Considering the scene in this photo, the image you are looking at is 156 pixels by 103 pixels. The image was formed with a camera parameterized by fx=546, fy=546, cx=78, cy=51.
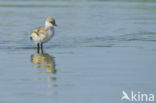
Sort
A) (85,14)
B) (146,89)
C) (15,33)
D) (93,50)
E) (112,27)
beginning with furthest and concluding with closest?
(85,14), (112,27), (15,33), (93,50), (146,89)

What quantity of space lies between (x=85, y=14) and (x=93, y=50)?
48.2ft

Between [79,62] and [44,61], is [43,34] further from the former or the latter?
[79,62]

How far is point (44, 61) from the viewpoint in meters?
14.9

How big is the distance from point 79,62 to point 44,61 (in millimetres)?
1011

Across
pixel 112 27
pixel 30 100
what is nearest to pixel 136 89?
pixel 30 100

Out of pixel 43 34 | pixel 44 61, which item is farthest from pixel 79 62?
pixel 43 34

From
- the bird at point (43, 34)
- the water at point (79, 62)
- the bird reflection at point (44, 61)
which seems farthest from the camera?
the bird at point (43, 34)

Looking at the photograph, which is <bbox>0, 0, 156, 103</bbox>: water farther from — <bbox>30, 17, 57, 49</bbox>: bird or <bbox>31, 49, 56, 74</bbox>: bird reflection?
<bbox>30, 17, 57, 49</bbox>: bird

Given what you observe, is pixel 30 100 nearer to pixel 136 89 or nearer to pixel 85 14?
pixel 136 89

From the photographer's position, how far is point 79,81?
1202 cm

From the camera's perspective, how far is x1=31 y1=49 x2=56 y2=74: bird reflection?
44.9 feet

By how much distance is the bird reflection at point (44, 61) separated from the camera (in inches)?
539

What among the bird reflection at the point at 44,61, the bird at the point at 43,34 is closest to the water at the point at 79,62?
the bird reflection at the point at 44,61

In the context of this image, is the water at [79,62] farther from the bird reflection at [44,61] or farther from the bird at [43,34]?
the bird at [43,34]
